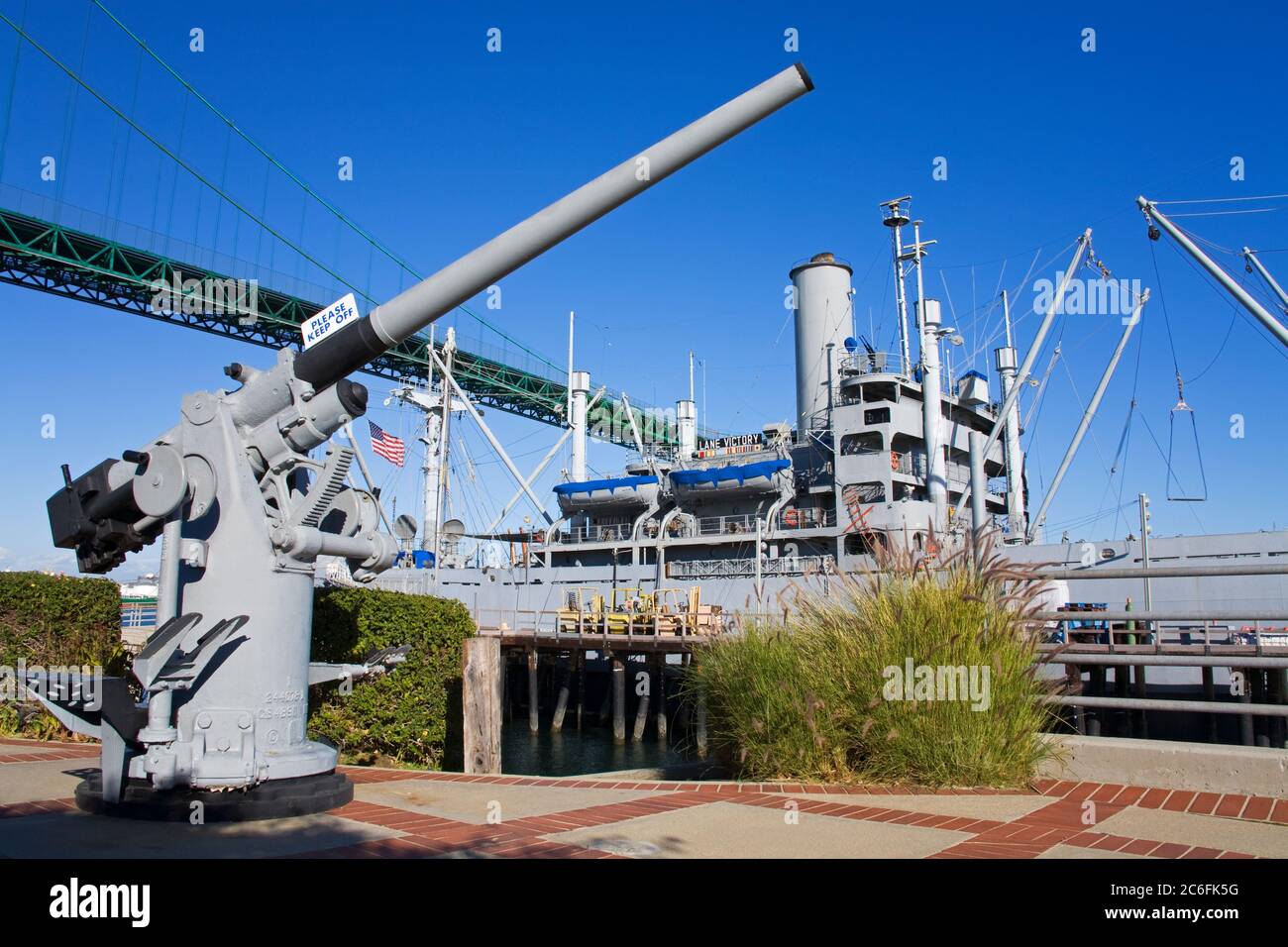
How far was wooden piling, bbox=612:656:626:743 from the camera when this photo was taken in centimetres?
2348

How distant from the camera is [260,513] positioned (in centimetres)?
516

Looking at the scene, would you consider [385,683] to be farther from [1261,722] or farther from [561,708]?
[561,708]

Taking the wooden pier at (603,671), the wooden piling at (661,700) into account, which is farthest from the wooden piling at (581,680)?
the wooden piling at (661,700)

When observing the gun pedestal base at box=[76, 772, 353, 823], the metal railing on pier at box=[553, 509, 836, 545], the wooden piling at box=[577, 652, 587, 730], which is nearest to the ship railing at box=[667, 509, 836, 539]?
the metal railing on pier at box=[553, 509, 836, 545]

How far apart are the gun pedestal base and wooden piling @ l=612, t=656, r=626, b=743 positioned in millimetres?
18886

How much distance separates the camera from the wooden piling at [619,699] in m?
23.5

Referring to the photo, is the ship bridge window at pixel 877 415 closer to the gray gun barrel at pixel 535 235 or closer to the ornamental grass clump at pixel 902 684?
the ornamental grass clump at pixel 902 684

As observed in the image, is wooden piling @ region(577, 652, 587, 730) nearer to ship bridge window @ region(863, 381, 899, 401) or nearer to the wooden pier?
the wooden pier

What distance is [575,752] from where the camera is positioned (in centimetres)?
2188

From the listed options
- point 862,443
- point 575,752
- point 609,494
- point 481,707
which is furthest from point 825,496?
point 481,707

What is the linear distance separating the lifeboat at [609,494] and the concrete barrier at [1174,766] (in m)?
27.4
